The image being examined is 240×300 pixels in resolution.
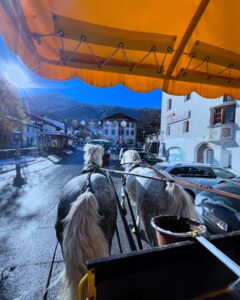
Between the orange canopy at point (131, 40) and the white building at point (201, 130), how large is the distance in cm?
1233

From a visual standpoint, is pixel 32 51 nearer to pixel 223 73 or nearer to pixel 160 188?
pixel 160 188

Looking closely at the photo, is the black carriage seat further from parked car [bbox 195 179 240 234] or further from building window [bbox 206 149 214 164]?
building window [bbox 206 149 214 164]

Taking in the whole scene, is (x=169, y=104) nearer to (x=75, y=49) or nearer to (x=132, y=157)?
(x=132, y=157)

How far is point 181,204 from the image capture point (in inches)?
106

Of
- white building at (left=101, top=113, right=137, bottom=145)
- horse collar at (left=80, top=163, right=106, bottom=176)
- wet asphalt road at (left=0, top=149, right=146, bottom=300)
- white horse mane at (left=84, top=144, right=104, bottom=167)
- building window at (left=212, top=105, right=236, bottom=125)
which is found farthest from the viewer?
white building at (left=101, top=113, right=137, bottom=145)

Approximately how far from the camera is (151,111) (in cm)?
4297

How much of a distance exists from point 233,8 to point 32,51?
7.20ft

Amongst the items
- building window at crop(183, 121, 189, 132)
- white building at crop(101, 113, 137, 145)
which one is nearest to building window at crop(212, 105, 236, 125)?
building window at crop(183, 121, 189, 132)

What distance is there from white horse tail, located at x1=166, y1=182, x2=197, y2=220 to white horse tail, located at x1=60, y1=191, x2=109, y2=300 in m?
1.21

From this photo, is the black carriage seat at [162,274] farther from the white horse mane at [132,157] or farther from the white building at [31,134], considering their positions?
the white building at [31,134]

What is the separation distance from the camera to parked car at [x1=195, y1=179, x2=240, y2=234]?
3.39m

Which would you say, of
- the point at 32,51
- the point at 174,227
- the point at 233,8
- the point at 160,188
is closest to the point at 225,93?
the point at 233,8

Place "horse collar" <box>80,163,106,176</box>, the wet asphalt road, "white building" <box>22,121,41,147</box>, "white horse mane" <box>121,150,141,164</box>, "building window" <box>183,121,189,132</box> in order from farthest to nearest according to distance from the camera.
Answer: "white building" <box>22,121,41,147</box>
"building window" <box>183,121,189,132</box>
"white horse mane" <box>121,150,141,164</box>
"horse collar" <box>80,163,106,176</box>
the wet asphalt road

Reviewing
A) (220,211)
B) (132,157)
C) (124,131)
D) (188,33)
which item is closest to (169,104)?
(132,157)
